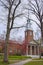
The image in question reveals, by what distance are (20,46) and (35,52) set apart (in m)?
8.78

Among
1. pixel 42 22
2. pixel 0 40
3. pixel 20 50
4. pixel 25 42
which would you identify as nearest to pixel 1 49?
pixel 0 40

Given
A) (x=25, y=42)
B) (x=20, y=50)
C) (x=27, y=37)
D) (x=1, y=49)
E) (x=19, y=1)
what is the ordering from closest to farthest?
(x=19, y=1), (x=1, y=49), (x=20, y=50), (x=25, y=42), (x=27, y=37)

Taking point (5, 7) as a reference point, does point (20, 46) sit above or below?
below

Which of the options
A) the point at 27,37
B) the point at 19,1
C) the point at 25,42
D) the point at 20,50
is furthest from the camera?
the point at 27,37

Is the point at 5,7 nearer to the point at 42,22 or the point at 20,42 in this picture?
the point at 42,22

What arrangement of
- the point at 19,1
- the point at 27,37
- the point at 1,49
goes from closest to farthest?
the point at 19,1 < the point at 1,49 < the point at 27,37

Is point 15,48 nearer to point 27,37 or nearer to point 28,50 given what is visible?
point 28,50

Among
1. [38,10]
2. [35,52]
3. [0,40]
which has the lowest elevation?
[35,52]

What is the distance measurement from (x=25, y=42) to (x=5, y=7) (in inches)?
1534

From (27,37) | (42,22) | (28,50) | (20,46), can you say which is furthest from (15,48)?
(42,22)

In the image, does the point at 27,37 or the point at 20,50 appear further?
the point at 27,37

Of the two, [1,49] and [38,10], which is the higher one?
[38,10]

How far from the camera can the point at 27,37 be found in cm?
7250

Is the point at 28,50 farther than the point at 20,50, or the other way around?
the point at 28,50
